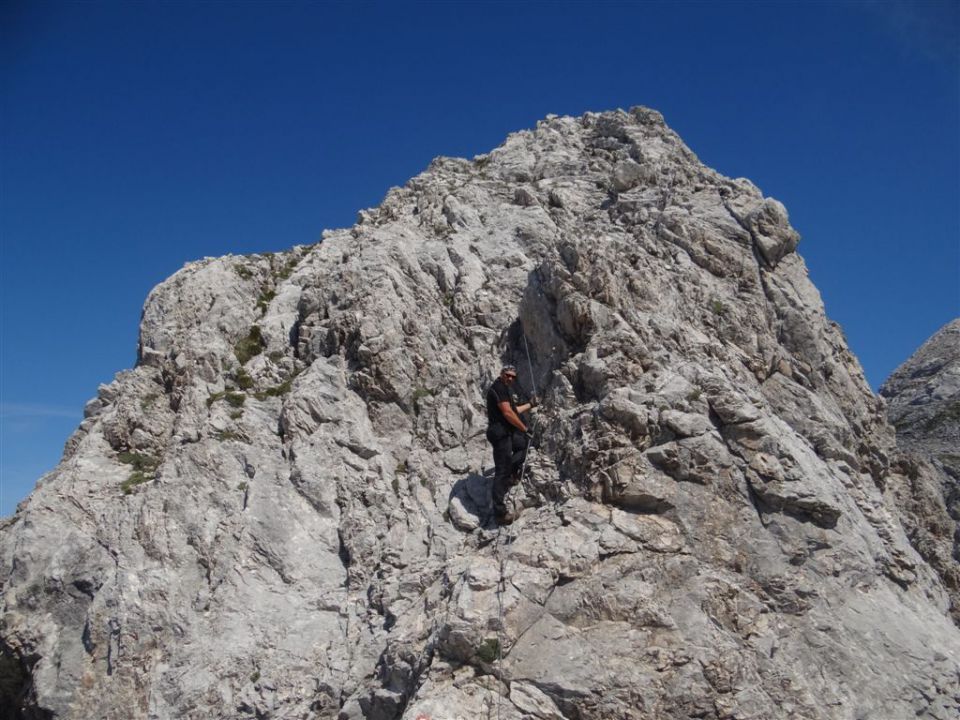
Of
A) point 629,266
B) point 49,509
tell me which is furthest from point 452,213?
point 49,509

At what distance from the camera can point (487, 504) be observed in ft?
63.9

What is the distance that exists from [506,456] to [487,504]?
1804 mm

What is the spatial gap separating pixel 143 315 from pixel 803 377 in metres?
21.6

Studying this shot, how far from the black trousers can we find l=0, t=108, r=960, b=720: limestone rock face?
22.1 inches

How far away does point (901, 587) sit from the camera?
17.8 metres

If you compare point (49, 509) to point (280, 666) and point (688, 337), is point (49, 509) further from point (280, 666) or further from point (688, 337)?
point (688, 337)

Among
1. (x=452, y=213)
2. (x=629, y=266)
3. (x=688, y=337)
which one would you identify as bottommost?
(x=688, y=337)

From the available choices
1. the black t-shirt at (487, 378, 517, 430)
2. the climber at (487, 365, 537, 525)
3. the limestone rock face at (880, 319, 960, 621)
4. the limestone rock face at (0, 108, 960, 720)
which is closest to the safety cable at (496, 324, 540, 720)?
the limestone rock face at (0, 108, 960, 720)

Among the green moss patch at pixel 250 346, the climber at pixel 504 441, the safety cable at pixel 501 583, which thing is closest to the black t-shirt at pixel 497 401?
the climber at pixel 504 441

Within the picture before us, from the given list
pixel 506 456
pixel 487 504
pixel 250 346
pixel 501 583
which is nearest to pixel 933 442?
pixel 487 504

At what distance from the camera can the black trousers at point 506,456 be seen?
18.3 m

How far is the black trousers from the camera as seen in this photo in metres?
18.3

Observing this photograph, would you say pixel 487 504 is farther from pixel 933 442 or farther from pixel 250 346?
pixel 933 442

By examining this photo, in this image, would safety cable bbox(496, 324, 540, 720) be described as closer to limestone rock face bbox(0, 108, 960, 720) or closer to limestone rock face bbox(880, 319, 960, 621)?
limestone rock face bbox(0, 108, 960, 720)
